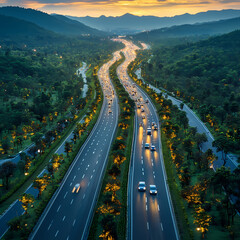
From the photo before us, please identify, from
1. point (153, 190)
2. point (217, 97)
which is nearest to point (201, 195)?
point (153, 190)

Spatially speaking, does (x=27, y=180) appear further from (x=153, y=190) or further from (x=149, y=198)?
(x=153, y=190)

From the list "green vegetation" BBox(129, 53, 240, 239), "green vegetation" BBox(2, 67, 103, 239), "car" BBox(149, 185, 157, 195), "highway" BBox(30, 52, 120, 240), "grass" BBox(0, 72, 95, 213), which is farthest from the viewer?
"car" BBox(149, 185, 157, 195)

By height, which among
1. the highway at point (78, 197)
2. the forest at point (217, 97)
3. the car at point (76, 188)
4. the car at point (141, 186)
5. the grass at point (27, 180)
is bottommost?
the grass at point (27, 180)

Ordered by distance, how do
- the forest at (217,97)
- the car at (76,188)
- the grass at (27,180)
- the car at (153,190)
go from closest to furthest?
the grass at (27,180) → the car at (153,190) → the car at (76,188) → the forest at (217,97)

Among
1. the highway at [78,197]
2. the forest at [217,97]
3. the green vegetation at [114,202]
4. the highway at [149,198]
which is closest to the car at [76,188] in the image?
the highway at [78,197]

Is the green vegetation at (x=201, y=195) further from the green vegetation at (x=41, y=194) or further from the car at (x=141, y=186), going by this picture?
the green vegetation at (x=41, y=194)

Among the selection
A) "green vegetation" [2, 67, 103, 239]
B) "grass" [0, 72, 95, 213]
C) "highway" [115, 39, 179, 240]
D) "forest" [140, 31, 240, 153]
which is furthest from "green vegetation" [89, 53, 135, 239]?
"forest" [140, 31, 240, 153]

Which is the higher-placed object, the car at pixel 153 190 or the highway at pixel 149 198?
the car at pixel 153 190

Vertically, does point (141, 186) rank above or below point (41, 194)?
above

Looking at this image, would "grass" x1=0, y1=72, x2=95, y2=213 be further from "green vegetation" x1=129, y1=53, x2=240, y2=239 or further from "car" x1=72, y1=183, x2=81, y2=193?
"green vegetation" x1=129, y1=53, x2=240, y2=239

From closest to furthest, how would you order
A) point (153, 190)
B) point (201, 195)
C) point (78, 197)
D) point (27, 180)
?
1. point (201, 195)
2. point (78, 197)
3. point (153, 190)
4. point (27, 180)
